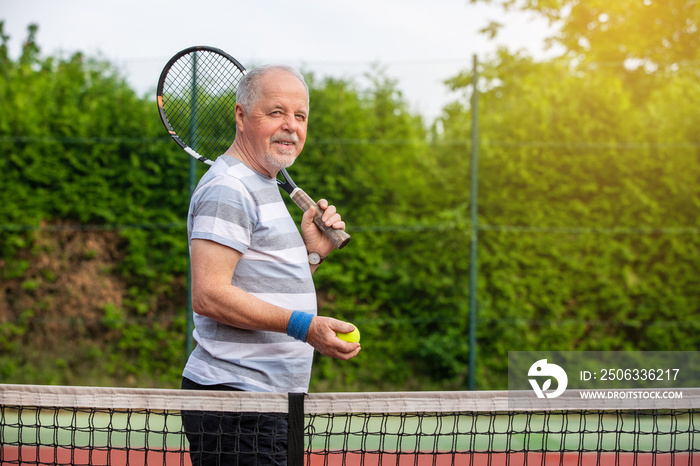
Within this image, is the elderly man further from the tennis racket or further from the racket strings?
the racket strings

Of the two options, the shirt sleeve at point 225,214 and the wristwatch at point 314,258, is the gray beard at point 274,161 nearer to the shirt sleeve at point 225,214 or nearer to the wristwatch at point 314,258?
the shirt sleeve at point 225,214

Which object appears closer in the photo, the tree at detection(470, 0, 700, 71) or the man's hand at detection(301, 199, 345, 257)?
the man's hand at detection(301, 199, 345, 257)

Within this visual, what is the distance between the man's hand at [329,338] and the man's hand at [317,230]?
0.40 m

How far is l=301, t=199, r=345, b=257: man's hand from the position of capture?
190 centimetres

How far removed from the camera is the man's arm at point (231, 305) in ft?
5.00

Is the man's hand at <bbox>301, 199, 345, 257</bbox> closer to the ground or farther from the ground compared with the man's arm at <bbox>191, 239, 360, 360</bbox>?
farther from the ground

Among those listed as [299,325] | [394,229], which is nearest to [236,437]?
[299,325]

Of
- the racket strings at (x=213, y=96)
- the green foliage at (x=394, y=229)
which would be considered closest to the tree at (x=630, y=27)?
the green foliage at (x=394, y=229)

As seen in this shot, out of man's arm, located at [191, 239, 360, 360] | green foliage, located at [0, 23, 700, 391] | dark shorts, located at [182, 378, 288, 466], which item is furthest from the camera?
green foliage, located at [0, 23, 700, 391]

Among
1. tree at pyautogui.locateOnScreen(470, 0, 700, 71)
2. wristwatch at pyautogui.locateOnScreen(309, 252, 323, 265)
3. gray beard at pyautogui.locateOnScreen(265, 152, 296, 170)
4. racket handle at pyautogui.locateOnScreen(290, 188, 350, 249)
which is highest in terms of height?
tree at pyautogui.locateOnScreen(470, 0, 700, 71)

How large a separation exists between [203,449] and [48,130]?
4404 millimetres

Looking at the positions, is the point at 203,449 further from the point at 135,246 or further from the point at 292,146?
the point at 135,246

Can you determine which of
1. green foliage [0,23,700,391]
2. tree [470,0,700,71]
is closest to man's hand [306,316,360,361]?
green foliage [0,23,700,391]

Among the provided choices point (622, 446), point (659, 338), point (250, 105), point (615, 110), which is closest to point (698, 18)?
point (615, 110)
